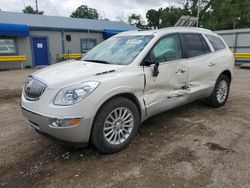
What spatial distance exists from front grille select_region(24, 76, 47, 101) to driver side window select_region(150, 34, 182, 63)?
1735mm

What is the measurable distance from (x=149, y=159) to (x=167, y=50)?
1919mm

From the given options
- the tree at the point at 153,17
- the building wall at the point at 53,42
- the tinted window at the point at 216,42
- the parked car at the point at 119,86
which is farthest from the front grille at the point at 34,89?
the tree at the point at 153,17

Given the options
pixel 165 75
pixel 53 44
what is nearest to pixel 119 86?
pixel 165 75

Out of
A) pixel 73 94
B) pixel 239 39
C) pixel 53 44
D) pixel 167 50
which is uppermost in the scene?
pixel 239 39

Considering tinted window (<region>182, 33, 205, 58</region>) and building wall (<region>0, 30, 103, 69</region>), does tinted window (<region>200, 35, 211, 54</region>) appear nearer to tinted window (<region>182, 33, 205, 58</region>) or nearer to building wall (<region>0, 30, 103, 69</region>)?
tinted window (<region>182, 33, 205, 58</region>)

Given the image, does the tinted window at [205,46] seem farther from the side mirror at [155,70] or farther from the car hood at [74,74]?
the car hood at [74,74]

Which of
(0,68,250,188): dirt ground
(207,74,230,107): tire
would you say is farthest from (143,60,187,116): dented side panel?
(207,74,230,107): tire

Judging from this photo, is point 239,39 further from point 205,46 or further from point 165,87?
point 165,87

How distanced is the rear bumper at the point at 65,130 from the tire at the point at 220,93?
10.9ft

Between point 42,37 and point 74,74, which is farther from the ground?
point 42,37

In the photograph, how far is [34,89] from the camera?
9.34ft

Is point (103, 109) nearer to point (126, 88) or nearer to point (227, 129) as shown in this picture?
point (126, 88)

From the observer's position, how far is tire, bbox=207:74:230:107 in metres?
4.83

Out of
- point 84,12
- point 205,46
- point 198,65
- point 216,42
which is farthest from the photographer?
point 84,12
